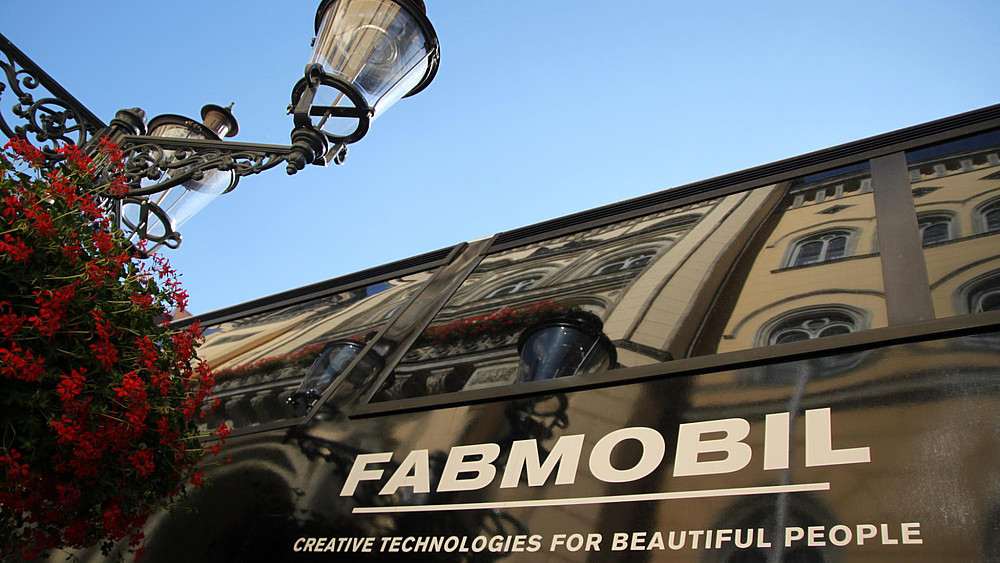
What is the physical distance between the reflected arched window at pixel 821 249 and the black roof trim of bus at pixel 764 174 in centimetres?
101

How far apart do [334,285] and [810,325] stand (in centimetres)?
444

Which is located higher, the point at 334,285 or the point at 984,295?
the point at 334,285

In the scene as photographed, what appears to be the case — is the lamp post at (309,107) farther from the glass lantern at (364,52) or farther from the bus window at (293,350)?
the bus window at (293,350)

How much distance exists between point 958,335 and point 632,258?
213 centimetres

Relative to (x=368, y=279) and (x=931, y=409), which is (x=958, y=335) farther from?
(x=368, y=279)

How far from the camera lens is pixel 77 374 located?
2.77 m

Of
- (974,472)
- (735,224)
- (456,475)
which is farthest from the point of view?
(735,224)

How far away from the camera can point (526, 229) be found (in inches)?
225

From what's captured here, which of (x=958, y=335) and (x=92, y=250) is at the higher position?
(x=958, y=335)

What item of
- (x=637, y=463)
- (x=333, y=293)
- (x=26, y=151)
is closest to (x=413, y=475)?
(x=637, y=463)

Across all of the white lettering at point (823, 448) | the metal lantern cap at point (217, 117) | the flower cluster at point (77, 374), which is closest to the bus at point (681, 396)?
the white lettering at point (823, 448)

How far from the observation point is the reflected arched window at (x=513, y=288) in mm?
4723

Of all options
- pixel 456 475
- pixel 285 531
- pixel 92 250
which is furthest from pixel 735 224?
pixel 92 250

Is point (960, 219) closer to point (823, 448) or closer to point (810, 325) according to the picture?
point (810, 325)
